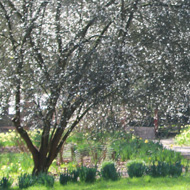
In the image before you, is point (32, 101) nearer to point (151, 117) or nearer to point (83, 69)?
point (83, 69)

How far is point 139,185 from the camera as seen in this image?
18.3ft

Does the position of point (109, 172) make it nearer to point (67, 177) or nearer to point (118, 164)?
point (67, 177)

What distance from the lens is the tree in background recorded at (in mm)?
4918

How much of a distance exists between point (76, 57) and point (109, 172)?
6.91ft

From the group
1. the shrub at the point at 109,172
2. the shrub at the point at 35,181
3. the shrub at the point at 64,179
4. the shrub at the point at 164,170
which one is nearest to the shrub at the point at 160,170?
the shrub at the point at 164,170

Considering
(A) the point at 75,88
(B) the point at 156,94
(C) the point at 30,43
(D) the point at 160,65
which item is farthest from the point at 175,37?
(C) the point at 30,43

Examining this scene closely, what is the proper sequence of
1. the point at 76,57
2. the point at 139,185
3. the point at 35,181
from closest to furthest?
the point at 76,57
the point at 139,185
the point at 35,181

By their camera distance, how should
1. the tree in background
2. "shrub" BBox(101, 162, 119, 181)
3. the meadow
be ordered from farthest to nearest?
"shrub" BBox(101, 162, 119, 181) → the meadow → the tree in background

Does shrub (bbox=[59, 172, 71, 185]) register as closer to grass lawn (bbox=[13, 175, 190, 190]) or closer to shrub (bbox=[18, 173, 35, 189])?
grass lawn (bbox=[13, 175, 190, 190])

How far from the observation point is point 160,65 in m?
5.49

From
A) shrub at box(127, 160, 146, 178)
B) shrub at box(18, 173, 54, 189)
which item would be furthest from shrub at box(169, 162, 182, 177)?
shrub at box(18, 173, 54, 189)

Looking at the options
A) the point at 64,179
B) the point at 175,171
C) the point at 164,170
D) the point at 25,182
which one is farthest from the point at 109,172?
the point at 25,182

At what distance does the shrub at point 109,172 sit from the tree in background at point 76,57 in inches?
34.6

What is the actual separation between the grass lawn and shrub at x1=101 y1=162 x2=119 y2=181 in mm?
130
